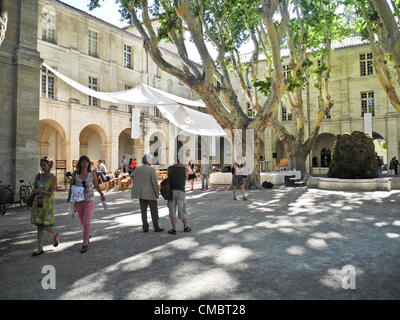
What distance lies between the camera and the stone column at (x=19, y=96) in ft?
31.2

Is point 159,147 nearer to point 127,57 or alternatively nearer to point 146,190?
point 127,57

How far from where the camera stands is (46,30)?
60.2 ft

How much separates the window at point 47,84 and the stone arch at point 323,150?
22.4m

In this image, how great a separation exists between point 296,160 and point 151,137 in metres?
12.7

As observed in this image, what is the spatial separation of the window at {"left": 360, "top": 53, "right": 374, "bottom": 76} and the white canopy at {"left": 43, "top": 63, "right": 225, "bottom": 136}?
17.5 m

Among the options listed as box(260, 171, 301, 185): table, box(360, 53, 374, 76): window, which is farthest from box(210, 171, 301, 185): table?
box(360, 53, 374, 76): window

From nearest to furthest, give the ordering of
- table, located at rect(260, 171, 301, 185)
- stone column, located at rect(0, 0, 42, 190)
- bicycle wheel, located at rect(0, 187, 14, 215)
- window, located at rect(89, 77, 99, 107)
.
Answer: bicycle wheel, located at rect(0, 187, 14, 215)
stone column, located at rect(0, 0, 42, 190)
table, located at rect(260, 171, 301, 185)
window, located at rect(89, 77, 99, 107)

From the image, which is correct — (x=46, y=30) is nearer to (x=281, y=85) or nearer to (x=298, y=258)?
(x=281, y=85)

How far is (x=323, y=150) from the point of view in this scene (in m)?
28.8

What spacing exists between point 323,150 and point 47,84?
2373cm

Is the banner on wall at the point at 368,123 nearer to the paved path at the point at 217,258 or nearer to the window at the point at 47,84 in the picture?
the paved path at the point at 217,258

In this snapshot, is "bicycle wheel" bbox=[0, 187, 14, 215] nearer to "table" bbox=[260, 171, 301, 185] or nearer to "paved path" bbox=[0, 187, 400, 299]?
"paved path" bbox=[0, 187, 400, 299]

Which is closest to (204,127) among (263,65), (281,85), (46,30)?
(281,85)

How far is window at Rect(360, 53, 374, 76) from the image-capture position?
25766 mm
